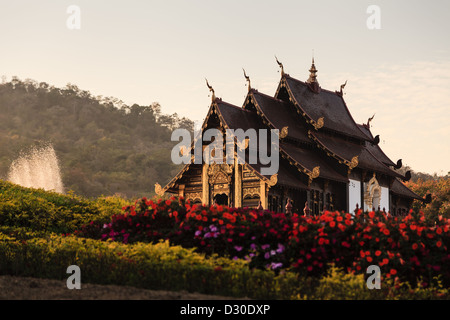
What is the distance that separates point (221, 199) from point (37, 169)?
59645 mm

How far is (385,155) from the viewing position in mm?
39031

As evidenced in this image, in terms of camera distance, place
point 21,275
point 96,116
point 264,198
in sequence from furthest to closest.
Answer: point 96,116, point 264,198, point 21,275

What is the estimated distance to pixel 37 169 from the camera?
280ft

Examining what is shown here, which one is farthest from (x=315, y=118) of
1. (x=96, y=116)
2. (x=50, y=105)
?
(x=50, y=105)

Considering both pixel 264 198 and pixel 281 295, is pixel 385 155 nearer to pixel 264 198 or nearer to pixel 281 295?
pixel 264 198

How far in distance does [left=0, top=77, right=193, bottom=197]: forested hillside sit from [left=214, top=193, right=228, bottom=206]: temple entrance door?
48942mm

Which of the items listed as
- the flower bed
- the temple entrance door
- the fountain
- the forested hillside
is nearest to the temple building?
the temple entrance door

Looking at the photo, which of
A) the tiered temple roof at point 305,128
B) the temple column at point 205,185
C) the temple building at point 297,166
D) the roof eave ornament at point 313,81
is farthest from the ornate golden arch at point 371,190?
the temple column at point 205,185

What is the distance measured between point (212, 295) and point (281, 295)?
3.60 ft

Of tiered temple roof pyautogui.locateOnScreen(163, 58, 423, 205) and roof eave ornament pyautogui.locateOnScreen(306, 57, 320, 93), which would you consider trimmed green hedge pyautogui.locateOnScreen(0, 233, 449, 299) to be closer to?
tiered temple roof pyautogui.locateOnScreen(163, 58, 423, 205)
